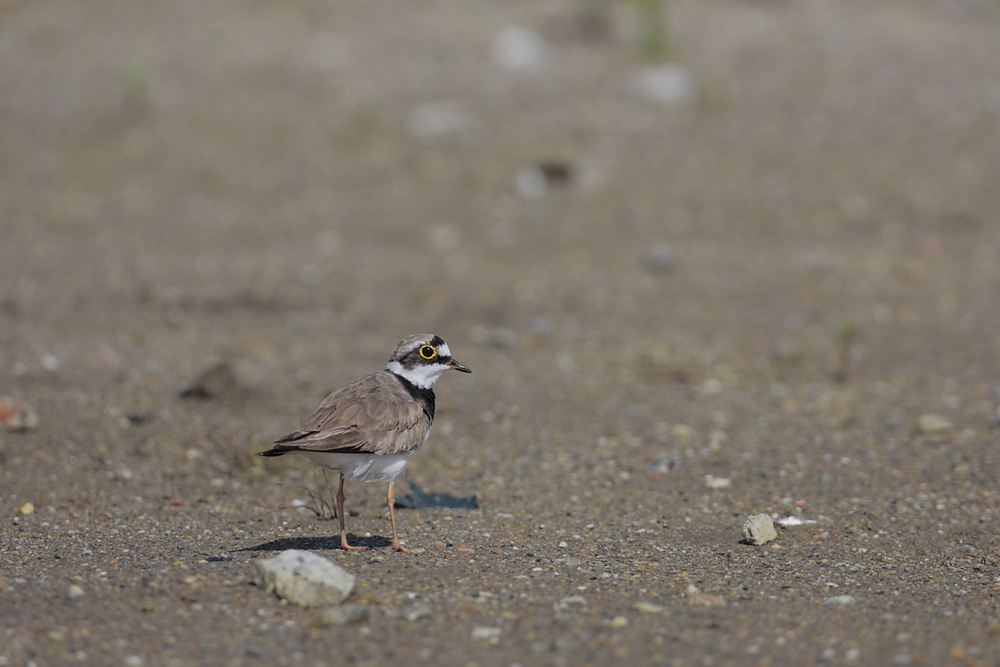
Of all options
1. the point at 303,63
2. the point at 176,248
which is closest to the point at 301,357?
the point at 176,248

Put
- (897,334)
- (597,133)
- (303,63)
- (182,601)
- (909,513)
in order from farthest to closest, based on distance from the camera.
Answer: (303,63) → (597,133) → (897,334) → (909,513) → (182,601)

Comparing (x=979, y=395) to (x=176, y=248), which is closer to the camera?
(x=979, y=395)

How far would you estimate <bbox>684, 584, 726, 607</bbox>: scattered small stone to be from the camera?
468 centimetres

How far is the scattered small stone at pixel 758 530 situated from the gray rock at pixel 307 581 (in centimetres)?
234

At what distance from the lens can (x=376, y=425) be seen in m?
5.35

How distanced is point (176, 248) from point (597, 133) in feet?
18.2

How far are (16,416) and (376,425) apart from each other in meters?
3.16

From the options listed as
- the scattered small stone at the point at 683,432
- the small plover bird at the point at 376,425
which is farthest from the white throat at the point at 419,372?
the scattered small stone at the point at 683,432

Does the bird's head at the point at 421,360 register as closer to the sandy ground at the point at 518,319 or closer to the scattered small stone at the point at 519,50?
the sandy ground at the point at 518,319

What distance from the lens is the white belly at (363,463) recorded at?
5273 mm

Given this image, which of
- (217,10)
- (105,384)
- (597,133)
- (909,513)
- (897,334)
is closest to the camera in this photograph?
(909,513)

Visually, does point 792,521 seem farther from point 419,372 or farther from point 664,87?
point 664,87

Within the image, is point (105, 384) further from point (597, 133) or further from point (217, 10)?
point (217, 10)

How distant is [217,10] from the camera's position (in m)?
16.8
